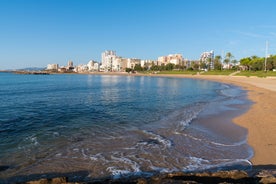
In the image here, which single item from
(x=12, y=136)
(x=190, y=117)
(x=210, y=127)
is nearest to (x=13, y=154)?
(x=12, y=136)

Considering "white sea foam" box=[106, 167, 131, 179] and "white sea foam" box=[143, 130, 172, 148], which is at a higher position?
"white sea foam" box=[106, 167, 131, 179]

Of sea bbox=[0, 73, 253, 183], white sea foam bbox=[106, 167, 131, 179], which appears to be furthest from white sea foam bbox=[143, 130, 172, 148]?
→ white sea foam bbox=[106, 167, 131, 179]

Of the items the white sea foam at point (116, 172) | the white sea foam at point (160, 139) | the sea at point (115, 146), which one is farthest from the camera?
the white sea foam at point (160, 139)

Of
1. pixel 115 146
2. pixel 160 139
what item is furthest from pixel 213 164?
pixel 115 146

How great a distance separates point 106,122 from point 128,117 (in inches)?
81.3

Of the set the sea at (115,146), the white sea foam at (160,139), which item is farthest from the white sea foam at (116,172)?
the white sea foam at (160,139)

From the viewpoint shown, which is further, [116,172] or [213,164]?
[213,164]

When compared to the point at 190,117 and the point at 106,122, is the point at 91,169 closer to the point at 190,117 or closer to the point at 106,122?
the point at 106,122

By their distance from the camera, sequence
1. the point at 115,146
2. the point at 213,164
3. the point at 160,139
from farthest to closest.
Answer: the point at 160,139, the point at 115,146, the point at 213,164

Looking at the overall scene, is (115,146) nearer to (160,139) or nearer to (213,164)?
(160,139)

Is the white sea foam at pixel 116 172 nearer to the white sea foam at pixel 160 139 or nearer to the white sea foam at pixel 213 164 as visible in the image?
the white sea foam at pixel 213 164

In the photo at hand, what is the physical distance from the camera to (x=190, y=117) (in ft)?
52.1

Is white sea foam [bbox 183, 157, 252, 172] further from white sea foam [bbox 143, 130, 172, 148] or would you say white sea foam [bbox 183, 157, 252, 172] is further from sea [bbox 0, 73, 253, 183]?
white sea foam [bbox 143, 130, 172, 148]

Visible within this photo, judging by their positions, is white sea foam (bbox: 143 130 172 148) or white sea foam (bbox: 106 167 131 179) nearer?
white sea foam (bbox: 106 167 131 179)
